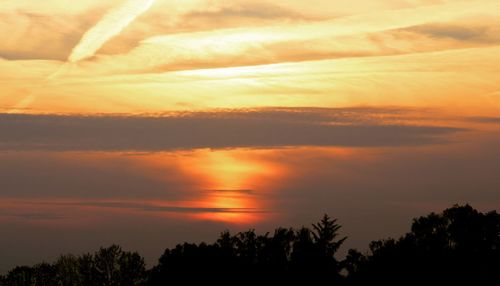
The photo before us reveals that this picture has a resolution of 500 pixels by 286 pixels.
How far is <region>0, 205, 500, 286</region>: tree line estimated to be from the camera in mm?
118125

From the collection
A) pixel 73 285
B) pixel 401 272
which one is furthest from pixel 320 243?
pixel 73 285

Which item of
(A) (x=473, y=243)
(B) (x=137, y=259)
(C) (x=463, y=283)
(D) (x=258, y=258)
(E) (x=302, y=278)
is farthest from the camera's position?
(B) (x=137, y=259)

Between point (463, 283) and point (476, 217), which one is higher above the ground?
point (476, 217)

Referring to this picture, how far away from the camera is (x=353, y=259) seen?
134375mm

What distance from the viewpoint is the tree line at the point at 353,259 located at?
11812 centimetres

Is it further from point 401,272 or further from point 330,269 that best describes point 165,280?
point 401,272

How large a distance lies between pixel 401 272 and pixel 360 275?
6422 mm

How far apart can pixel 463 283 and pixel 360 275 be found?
12.6 meters

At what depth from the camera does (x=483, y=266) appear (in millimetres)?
120625

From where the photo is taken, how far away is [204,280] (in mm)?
123438

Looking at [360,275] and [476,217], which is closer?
[360,275]

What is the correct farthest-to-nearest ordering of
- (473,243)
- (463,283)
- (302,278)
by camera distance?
1. (473,243)
2. (302,278)
3. (463,283)

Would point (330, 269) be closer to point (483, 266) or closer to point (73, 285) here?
point (483, 266)

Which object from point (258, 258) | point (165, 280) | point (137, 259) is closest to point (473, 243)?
point (258, 258)
